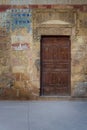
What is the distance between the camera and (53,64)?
13594mm

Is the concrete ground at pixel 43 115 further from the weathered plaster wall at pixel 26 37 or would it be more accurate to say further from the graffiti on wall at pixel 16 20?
the graffiti on wall at pixel 16 20

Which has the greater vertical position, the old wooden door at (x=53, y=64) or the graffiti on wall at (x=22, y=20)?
the graffiti on wall at (x=22, y=20)

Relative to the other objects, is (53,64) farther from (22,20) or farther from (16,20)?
(16,20)

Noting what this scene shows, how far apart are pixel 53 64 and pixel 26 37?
135 cm

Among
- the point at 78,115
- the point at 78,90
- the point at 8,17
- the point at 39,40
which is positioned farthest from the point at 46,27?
the point at 78,115

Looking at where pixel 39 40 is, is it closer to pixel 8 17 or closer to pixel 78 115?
pixel 8 17

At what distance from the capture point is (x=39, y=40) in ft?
43.9

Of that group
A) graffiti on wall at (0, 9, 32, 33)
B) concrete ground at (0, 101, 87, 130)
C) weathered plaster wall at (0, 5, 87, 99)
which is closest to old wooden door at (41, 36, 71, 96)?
weathered plaster wall at (0, 5, 87, 99)

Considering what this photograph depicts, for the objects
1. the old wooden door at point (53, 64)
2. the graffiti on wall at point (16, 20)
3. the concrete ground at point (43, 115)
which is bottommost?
Answer: the concrete ground at point (43, 115)

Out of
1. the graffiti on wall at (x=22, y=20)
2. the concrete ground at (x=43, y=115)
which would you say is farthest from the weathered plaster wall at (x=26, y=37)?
the concrete ground at (x=43, y=115)

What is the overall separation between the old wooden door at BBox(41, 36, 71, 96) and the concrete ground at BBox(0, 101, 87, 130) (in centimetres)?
69

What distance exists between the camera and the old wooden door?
44.6 ft

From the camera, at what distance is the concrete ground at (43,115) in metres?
8.89

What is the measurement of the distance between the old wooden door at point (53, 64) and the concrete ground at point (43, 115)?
2.28 ft
